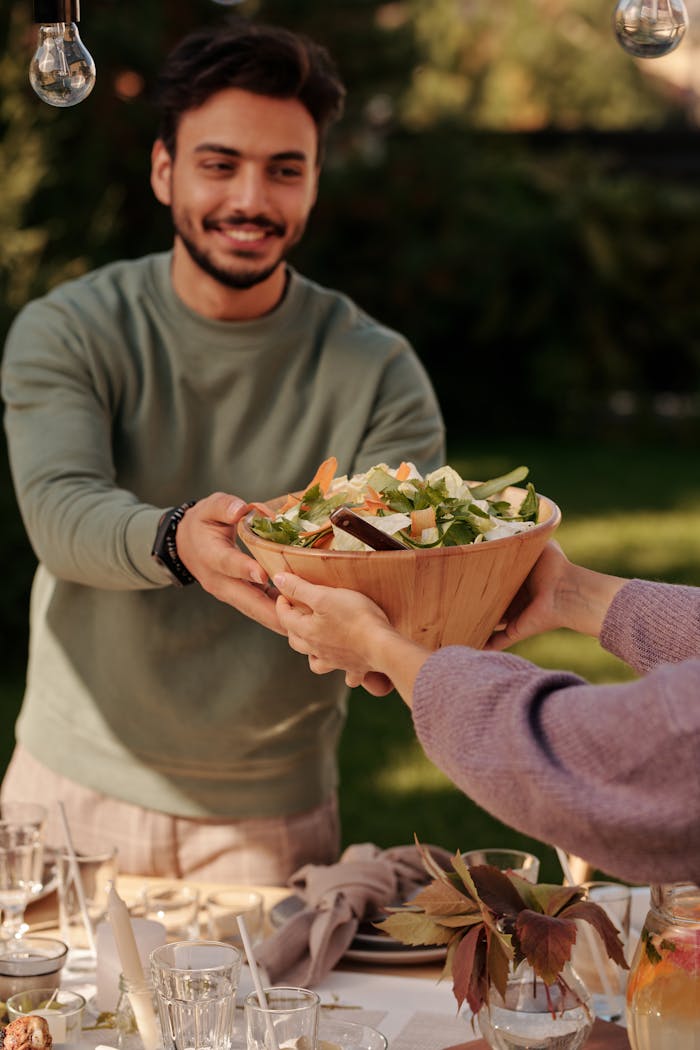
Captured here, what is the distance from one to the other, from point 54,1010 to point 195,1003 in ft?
0.79

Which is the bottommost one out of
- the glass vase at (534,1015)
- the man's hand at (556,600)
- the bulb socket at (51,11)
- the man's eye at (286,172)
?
the glass vase at (534,1015)

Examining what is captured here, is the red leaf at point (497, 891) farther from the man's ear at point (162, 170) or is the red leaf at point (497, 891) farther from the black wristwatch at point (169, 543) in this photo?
the man's ear at point (162, 170)

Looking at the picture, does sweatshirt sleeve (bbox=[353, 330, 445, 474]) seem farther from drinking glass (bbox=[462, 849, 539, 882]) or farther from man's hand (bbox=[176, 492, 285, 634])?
drinking glass (bbox=[462, 849, 539, 882])

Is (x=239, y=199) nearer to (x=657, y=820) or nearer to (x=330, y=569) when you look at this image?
(x=330, y=569)

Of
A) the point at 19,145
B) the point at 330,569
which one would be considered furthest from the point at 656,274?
the point at 330,569

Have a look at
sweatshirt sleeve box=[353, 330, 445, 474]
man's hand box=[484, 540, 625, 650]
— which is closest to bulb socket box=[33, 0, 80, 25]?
man's hand box=[484, 540, 625, 650]

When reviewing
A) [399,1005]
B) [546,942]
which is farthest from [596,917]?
[399,1005]

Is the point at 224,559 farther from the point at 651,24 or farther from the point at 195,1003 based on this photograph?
the point at 651,24

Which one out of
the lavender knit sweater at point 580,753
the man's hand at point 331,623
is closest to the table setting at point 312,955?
the man's hand at point 331,623

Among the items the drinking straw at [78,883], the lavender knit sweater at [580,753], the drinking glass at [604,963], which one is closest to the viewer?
the lavender knit sweater at [580,753]

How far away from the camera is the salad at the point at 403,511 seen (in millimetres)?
1812

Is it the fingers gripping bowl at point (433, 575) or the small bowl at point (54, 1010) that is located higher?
the fingers gripping bowl at point (433, 575)

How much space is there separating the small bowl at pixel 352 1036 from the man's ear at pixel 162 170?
157 centimetres

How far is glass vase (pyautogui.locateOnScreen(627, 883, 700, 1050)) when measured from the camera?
1.62 meters
